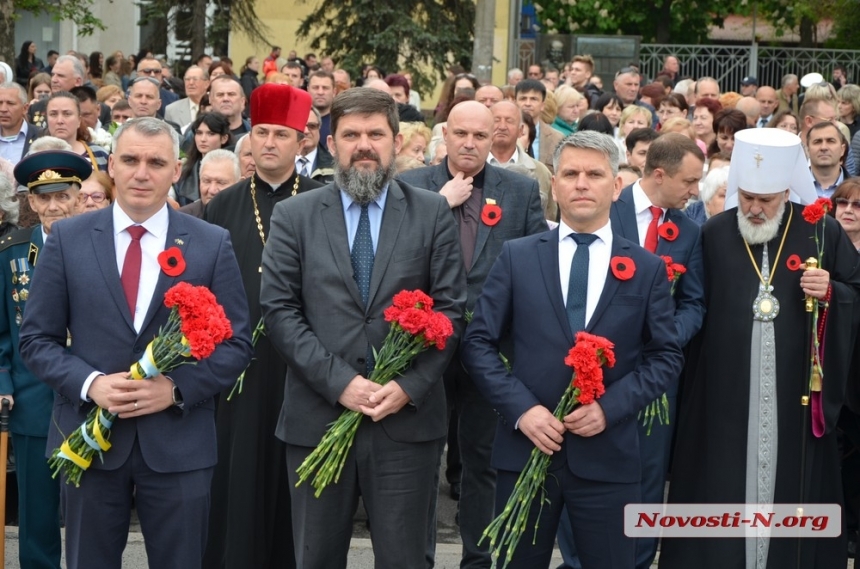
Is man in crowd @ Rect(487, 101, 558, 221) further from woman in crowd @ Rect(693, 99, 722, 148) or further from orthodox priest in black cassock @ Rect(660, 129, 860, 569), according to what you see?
woman in crowd @ Rect(693, 99, 722, 148)

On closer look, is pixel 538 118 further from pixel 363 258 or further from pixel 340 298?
pixel 340 298

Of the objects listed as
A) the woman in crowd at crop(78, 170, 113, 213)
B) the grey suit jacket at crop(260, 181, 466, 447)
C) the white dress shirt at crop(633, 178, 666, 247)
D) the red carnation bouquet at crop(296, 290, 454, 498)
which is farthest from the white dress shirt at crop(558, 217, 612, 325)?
the woman in crowd at crop(78, 170, 113, 213)

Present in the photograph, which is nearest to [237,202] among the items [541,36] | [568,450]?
[568,450]

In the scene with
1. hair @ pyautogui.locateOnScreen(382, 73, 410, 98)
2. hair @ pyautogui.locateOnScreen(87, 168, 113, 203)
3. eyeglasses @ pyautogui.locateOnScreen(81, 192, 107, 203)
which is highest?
hair @ pyautogui.locateOnScreen(382, 73, 410, 98)

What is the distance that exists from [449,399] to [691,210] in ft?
8.00

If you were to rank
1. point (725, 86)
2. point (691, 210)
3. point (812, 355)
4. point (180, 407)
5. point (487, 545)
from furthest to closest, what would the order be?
1. point (725, 86)
2. point (691, 210)
3. point (487, 545)
4. point (812, 355)
5. point (180, 407)

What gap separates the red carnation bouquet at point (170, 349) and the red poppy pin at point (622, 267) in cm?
155

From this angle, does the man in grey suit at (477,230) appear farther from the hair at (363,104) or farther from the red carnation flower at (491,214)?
the hair at (363,104)

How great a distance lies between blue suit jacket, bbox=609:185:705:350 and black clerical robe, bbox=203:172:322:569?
1.86m

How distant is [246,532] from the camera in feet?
19.5

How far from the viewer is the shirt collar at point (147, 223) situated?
4.78m

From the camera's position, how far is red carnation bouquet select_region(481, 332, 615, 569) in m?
4.75

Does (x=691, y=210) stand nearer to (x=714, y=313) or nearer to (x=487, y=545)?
(x=714, y=313)

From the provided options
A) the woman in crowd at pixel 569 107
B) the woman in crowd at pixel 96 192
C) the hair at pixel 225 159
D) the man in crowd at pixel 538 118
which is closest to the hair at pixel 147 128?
the woman in crowd at pixel 96 192
